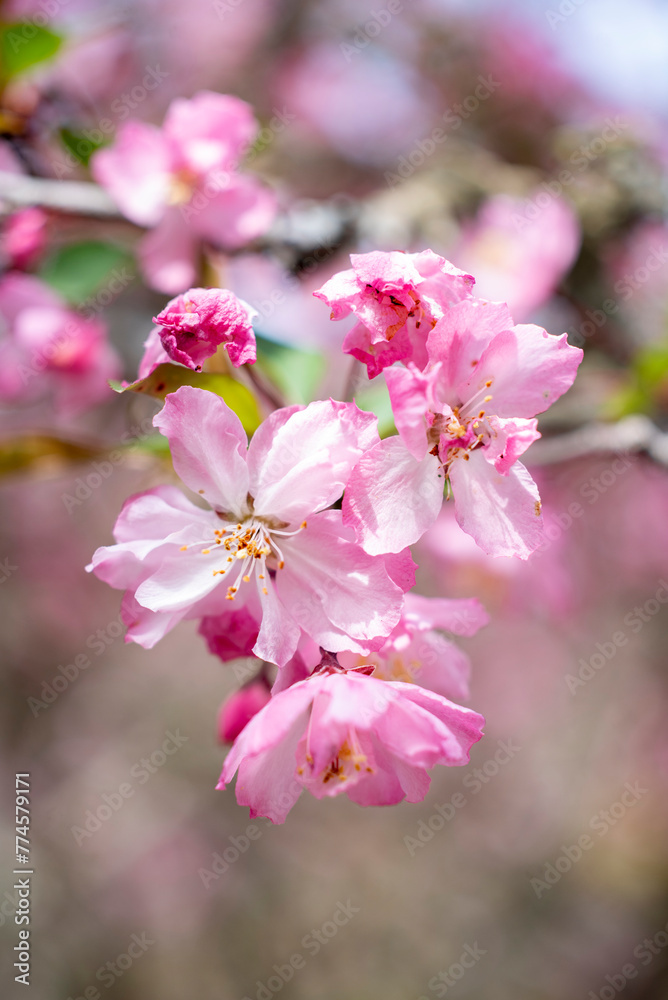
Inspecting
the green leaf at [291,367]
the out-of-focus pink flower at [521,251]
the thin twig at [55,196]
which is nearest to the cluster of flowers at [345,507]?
the green leaf at [291,367]

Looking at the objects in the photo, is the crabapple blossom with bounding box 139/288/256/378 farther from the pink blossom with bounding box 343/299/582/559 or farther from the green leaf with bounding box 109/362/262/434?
the pink blossom with bounding box 343/299/582/559

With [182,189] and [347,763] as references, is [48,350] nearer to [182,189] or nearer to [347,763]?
[182,189]

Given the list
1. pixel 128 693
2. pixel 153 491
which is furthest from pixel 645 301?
pixel 128 693

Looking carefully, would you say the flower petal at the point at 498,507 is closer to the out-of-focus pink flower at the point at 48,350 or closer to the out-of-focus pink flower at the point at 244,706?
the out-of-focus pink flower at the point at 244,706

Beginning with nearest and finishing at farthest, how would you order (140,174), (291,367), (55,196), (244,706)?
(244,706), (291,367), (140,174), (55,196)

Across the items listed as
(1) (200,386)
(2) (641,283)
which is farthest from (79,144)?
(2) (641,283)

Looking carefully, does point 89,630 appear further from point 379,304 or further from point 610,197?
point 379,304
